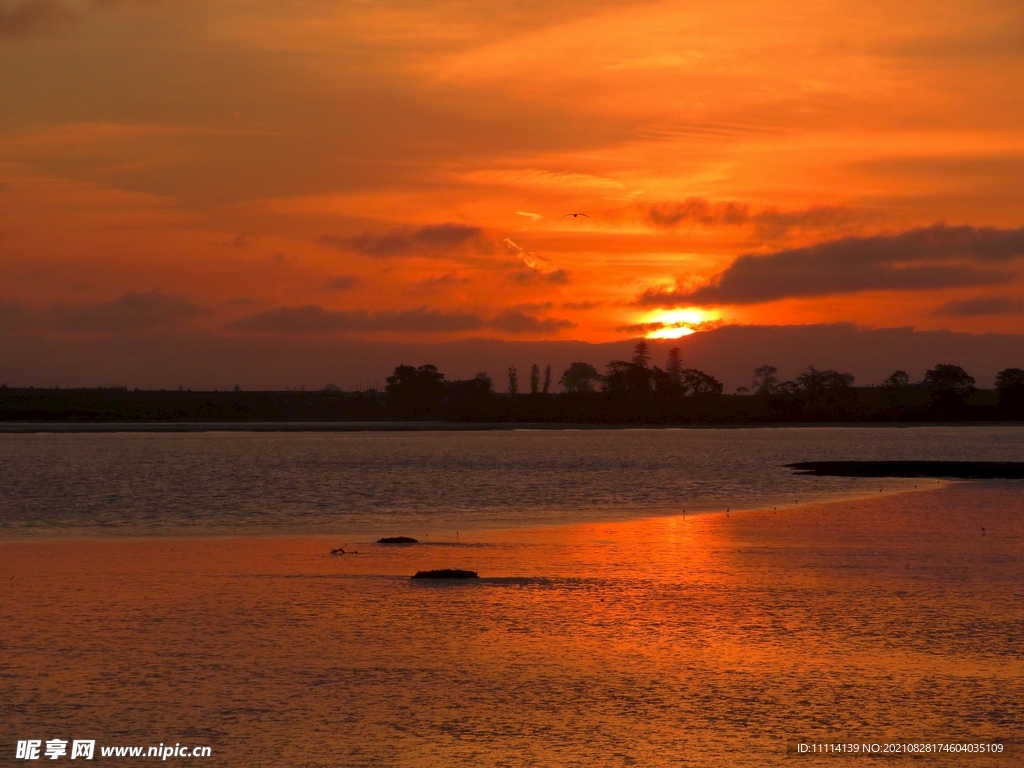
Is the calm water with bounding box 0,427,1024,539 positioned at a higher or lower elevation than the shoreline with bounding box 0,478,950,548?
lower

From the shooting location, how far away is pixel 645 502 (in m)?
64.5

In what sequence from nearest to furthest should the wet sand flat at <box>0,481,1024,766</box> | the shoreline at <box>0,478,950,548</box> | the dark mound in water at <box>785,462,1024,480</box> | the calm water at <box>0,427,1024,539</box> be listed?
1. the wet sand flat at <box>0,481,1024,766</box>
2. the shoreline at <box>0,478,950,548</box>
3. the calm water at <box>0,427,1024,539</box>
4. the dark mound in water at <box>785,462,1024,480</box>

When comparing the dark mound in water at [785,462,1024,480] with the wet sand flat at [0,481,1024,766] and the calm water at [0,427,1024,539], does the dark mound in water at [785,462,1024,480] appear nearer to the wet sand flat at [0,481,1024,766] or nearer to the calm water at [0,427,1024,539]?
the calm water at [0,427,1024,539]

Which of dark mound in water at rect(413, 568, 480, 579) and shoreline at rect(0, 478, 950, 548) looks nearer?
dark mound in water at rect(413, 568, 480, 579)

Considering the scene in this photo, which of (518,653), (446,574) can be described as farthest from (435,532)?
(518,653)

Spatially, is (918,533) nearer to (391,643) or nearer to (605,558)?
(605,558)

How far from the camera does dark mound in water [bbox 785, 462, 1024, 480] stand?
8438 centimetres

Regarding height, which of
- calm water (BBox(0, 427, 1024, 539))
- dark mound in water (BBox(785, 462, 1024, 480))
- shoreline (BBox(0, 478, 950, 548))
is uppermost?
dark mound in water (BBox(785, 462, 1024, 480))

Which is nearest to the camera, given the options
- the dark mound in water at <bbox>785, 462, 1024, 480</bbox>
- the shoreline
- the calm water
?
the shoreline

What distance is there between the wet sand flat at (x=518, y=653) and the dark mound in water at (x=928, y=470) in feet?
167

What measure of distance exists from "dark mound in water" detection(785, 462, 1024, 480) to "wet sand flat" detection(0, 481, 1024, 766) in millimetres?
50776

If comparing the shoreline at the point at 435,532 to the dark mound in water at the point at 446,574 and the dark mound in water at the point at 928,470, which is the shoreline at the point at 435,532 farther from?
the dark mound in water at the point at 928,470

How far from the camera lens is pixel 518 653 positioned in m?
21.2

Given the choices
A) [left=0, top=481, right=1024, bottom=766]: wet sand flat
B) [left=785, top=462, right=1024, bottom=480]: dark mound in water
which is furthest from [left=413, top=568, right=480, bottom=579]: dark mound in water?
[left=785, top=462, right=1024, bottom=480]: dark mound in water
